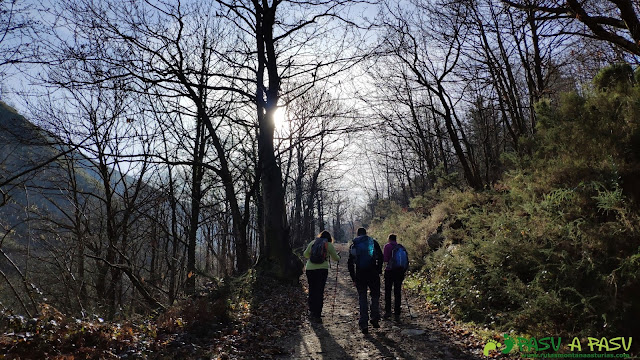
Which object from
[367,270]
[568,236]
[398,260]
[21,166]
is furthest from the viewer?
[21,166]

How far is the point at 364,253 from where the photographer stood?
7.42 meters

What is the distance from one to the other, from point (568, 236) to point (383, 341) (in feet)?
11.7

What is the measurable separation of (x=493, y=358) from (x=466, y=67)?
11.8 m

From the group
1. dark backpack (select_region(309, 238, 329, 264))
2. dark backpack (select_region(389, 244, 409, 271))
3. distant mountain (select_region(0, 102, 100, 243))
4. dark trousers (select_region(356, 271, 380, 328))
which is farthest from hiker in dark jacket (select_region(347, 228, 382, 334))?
distant mountain (select_region(0, 102, 100, 243))

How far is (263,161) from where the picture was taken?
11.2 m

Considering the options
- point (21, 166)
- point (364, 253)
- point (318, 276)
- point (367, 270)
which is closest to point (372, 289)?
point (367, 270)

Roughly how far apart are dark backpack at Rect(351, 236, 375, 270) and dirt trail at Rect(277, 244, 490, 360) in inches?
51.2

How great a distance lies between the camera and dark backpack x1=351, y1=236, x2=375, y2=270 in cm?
735

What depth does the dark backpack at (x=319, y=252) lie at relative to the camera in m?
8.11

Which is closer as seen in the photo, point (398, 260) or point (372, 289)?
point (372, 289)

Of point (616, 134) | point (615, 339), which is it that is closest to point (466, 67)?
point (616, 134)

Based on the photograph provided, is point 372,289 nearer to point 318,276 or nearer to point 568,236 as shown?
point 318,276

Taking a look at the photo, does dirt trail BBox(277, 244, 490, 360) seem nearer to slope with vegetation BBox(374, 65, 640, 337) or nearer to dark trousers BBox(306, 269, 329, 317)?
dark trousers BBox(306, 269, 329, 317)

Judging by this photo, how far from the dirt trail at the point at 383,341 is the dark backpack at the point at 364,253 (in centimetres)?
130
